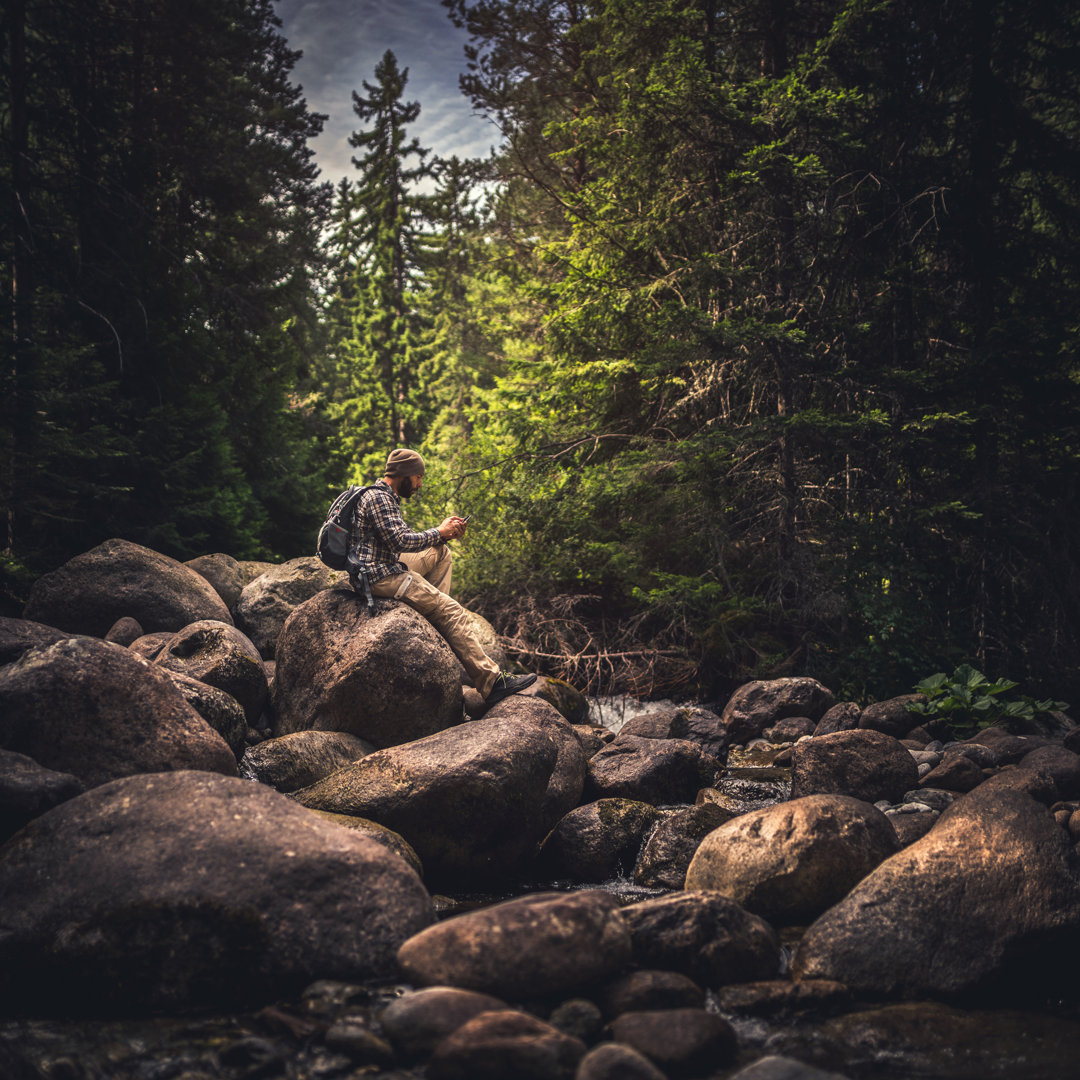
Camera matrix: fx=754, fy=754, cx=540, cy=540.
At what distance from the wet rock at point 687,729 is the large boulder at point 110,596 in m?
5.76

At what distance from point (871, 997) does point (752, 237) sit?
426 inches

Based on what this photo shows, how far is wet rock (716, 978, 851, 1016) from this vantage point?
3.94 meters

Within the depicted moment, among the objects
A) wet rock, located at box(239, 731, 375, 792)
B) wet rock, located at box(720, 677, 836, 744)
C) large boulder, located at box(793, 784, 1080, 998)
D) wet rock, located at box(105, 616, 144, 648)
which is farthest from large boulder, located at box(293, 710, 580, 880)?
wet rock, located at box(720, 677, 836, 744)

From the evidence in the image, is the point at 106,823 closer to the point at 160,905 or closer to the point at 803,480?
the point at 160,905

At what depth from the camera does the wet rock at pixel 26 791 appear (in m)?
4.62

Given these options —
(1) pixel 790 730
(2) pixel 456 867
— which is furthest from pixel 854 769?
(2) pixel 456 867

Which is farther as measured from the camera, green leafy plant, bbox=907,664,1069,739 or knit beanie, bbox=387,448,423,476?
green leafy plant, bbox=907,664,1069,739

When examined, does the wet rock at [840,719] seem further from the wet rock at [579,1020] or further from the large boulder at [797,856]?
the wet rock at [579,1020]

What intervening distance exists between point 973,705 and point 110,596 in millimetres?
10449

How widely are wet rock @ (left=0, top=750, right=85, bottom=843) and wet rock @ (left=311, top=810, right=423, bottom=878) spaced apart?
157 cm

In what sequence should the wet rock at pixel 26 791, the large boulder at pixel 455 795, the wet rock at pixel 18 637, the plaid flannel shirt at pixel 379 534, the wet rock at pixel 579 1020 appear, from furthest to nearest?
the plaid flannel shirt at pixel 379 534, the wet rock at pixel 18 637, the large boulder at pixel 455 795, the wet rock at pixel 26 791, the wet rock at pixel 579 1020

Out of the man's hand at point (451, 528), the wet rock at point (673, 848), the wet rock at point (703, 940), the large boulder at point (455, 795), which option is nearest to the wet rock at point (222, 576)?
the man's hand at point (451, 528)

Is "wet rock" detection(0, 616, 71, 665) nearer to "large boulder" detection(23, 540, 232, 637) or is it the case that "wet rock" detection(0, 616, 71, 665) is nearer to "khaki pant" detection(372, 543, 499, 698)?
"large boulder" detection(23, 540, 232, 637)

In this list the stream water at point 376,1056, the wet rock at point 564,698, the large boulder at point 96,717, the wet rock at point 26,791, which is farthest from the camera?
the wet rock at point 564,698
